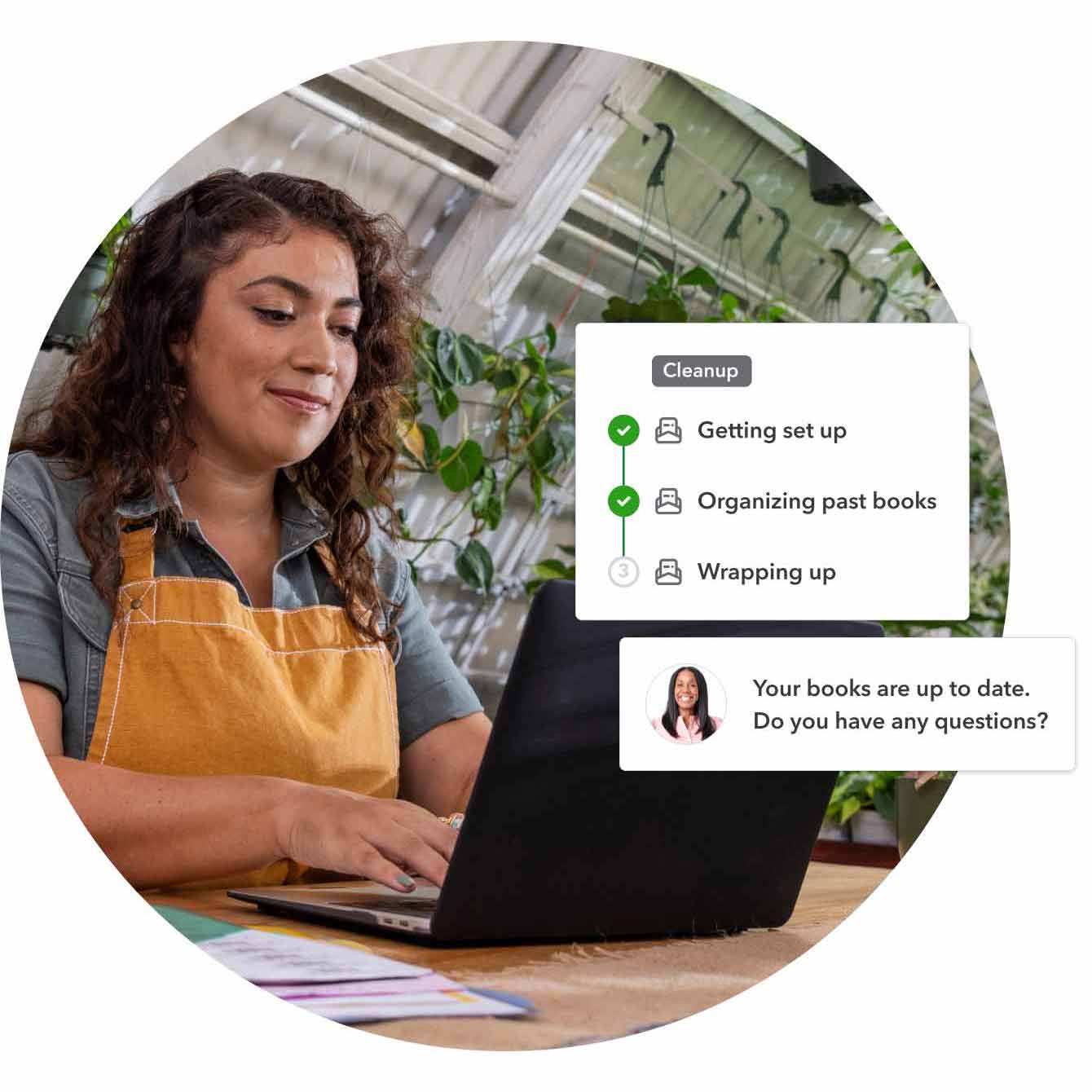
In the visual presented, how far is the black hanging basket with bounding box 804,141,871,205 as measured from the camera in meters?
0.86

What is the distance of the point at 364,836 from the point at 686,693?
7.2 inches

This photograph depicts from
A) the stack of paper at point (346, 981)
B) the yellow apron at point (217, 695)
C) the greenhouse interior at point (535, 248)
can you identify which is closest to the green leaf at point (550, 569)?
the greenhouse interior at point (535, 248)

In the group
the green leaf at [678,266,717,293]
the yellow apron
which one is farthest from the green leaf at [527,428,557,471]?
the yellow apron

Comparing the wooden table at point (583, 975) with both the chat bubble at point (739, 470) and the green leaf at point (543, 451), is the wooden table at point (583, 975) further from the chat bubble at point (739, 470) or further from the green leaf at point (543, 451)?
the green leaf at point (543, 451)

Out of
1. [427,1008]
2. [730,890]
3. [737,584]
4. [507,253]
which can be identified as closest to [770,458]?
[737,584]

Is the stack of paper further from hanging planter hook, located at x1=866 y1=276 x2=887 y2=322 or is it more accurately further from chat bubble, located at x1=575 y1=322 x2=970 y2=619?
hanging planter hook, located at x1=866 y1=276 x2=887 y2=322

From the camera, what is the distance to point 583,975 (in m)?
0.54

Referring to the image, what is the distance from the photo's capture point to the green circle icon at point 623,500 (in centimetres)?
69

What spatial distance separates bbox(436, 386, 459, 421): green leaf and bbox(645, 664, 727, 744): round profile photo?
0.68 meters

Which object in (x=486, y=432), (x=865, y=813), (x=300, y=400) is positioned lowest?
(x=865, y=813)

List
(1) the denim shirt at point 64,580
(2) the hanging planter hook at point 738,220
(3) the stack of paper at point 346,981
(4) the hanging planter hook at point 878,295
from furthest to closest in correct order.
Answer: (2) the hanging planter hook at point 738,220, (4) the hanging planter hook at point 878,295, (1) the denim shirt at point 64,580, (3) the stack of paper at point 346,981

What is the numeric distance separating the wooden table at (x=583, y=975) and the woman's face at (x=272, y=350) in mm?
319

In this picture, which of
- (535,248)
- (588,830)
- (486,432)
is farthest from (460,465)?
(588,830)

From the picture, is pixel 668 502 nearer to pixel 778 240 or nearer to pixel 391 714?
pixel 391 714
